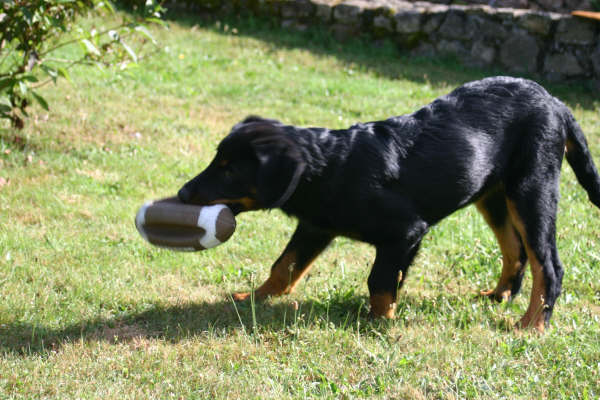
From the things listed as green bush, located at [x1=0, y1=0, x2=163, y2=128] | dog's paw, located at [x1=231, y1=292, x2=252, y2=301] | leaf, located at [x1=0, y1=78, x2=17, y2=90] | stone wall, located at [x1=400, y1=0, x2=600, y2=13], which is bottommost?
dog's paw, located at [x1=231, y1=292, x2=252, y2=301]

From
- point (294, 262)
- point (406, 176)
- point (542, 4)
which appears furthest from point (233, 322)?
point (542, 4)

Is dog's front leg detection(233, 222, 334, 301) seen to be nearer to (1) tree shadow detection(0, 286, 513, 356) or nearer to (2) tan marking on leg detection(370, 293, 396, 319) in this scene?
(1) tree shadow detection(0, 286, 513, 356)

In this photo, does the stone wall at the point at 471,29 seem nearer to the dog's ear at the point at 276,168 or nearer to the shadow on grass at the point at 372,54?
the shadow on grass at the point at 372,54

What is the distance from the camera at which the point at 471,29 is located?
1059 centimetres

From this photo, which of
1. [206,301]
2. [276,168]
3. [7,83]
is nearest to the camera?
[276,168]

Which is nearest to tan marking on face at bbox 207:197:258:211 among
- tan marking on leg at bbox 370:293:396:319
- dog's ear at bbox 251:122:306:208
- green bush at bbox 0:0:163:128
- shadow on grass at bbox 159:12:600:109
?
dog's ear at bbox 251:122:306:208

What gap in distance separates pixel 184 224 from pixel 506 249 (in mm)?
2120

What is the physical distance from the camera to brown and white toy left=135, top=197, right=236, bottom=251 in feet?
10.6

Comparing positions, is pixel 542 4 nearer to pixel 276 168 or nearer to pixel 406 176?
pixel 406 176

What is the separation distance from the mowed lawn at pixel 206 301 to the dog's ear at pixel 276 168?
0.65m

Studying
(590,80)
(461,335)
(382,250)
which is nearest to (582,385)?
(461,335)

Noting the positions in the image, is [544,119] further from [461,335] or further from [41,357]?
[41,357]

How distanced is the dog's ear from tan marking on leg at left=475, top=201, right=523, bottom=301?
5.42ft

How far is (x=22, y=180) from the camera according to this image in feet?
17.8
